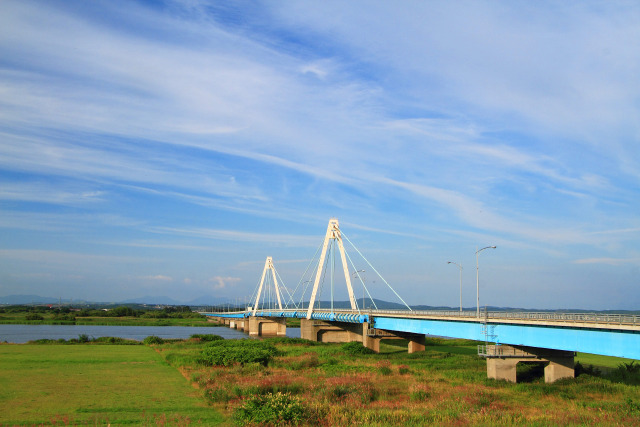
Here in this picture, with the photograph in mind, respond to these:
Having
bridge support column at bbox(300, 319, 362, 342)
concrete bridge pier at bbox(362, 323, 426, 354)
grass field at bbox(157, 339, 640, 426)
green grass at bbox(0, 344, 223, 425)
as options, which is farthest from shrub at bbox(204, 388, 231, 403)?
bridge support column at bbox(300, 319, 362, 342)

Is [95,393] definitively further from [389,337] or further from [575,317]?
[389,337]

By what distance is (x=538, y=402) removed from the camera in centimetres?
3441

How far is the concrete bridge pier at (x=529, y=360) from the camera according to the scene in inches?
1716

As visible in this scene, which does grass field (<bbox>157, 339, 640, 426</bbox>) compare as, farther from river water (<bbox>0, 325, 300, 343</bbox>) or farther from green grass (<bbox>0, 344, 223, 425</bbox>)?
river water (<bbox>0, 325, 300, 343</bbox>)

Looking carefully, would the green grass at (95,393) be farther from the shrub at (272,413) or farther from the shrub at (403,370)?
the shrub at (403,370)

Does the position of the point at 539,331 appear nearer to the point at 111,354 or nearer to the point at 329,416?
the point at 329,416

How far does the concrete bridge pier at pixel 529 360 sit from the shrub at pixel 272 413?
22444 mm

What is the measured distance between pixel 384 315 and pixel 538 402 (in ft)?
129

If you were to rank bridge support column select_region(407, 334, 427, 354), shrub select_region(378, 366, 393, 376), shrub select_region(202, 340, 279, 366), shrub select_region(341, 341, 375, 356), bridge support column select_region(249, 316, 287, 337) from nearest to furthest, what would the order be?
shrub select_region(378, 366, 393, 376), shrub select_region(202, 340, 279, 366), shrub select_region(341, 341, 375, 356), bridge support column select_region(407, 334, 427, 354), bridge support column select_region(249, 316, 287, 337)

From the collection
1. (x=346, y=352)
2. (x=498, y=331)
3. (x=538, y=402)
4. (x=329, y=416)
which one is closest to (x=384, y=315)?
(x=346, y=352)

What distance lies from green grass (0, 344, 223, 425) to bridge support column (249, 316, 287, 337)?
86.9 metres

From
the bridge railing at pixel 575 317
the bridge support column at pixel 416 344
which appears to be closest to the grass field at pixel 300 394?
the bridge railing at pixel 575 317

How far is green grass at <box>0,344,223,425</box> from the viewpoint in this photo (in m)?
27.3

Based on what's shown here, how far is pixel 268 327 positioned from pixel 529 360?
107729mm
